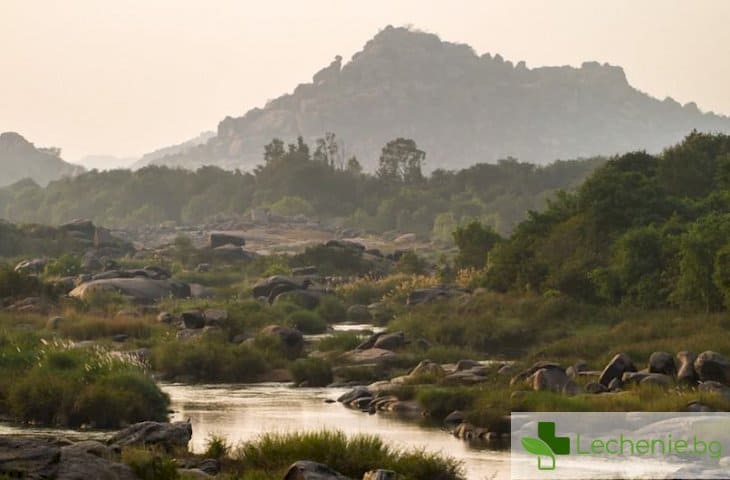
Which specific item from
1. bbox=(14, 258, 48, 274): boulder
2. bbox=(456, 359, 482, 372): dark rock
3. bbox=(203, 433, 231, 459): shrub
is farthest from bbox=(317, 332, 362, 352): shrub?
bbox=(14, 258, 48, 274): boulder

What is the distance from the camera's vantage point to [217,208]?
157m

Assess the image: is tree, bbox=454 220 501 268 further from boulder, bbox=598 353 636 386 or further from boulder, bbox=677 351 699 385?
boulder, bbox=677 351 699 385

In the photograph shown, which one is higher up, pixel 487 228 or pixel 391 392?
pixel 487 228

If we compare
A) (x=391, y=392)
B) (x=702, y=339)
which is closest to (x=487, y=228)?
(x=702, y=339)

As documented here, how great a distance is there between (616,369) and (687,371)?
184 centimetres

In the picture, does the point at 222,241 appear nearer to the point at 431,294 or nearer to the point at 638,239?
the point at 431,294

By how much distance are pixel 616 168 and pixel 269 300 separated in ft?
57.5

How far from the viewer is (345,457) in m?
20.7

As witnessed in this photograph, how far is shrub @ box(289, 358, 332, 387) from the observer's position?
37938 millimetres

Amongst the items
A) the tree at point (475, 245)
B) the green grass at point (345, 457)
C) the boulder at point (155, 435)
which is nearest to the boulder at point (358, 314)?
the tree at point (475, 245)

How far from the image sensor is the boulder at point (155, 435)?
22484 millimetres

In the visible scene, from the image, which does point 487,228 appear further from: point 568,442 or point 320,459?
point 320,459

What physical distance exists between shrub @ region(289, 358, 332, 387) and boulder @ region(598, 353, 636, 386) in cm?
936

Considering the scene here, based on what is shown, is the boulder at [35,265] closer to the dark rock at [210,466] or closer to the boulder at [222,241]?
the boulder at [222,241]
